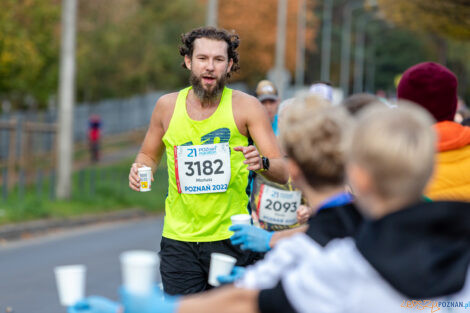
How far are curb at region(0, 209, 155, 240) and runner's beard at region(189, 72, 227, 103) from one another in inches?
347

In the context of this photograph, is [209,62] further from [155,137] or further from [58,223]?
[58,223]

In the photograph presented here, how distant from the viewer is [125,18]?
90.3 feet

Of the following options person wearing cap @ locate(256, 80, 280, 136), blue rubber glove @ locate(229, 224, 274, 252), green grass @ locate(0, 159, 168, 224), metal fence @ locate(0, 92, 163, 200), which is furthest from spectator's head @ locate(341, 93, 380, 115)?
metal fence @ locate(0, 92, 163, 200)

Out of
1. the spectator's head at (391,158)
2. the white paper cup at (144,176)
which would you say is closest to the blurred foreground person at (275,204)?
the white paper cup at (144,176)

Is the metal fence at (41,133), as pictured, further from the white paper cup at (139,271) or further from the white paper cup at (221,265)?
the white paper cup at (139,271)

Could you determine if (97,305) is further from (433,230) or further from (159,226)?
(159,226)

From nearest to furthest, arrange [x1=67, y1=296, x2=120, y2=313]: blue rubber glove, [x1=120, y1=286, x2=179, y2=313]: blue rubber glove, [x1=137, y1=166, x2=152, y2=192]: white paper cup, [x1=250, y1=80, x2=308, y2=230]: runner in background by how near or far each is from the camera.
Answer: [x1=120, y1=286, x2=179, y2=313]: blue rubber glove < [x1=67, y1=296, x2=120, y2=313]: blue rubber glove < [x1=137, y1=166, x2=152, y2=192]: white paper cup < [x1=250, y1=80, x2=308, y2=230]: runner in background

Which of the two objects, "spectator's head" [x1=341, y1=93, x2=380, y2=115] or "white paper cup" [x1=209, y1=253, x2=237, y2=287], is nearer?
"white paper cup" [x1=209, y1=253, x2=237, y2=287]

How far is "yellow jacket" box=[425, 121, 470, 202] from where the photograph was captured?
3723 millimetres

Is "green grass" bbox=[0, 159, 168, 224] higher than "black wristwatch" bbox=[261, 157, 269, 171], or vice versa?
"black wristwatch" bbox=[261, 157, 269, 171]

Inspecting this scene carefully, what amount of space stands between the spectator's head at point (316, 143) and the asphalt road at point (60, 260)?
488 cm

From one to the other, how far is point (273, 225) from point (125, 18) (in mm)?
21868

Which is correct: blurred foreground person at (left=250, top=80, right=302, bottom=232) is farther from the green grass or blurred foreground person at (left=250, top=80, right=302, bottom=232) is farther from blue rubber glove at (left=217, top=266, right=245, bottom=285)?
the green grass

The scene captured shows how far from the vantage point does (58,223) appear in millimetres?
14875
